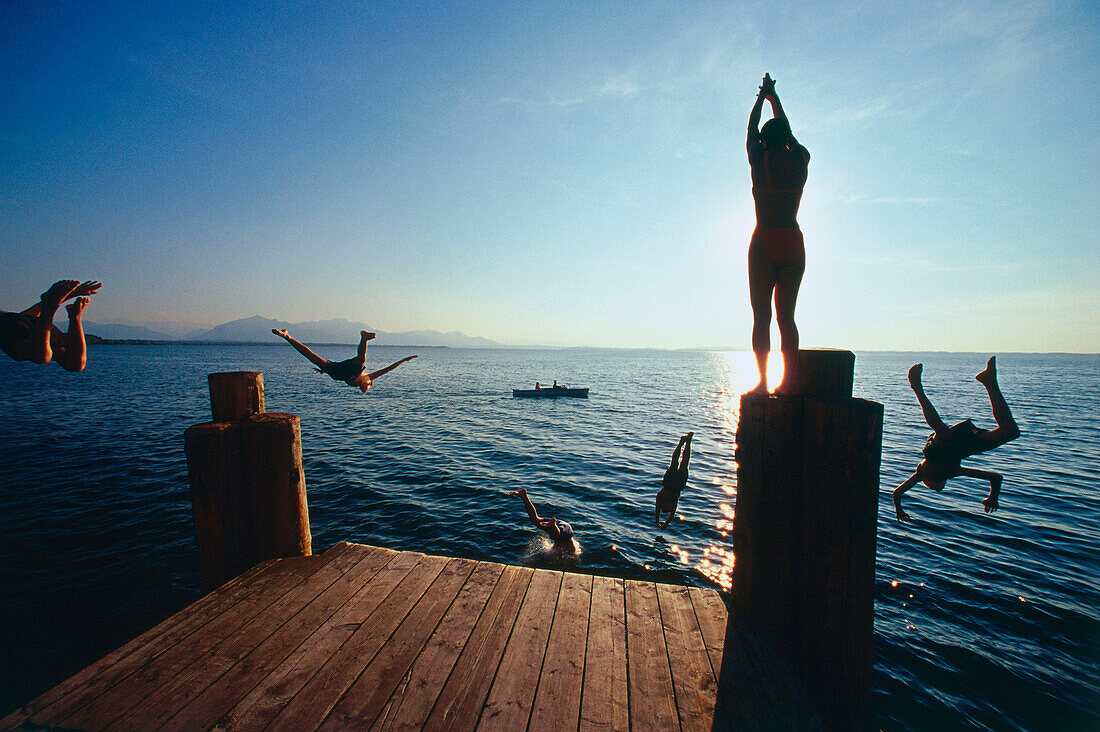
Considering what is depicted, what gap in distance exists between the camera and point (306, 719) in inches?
98.6

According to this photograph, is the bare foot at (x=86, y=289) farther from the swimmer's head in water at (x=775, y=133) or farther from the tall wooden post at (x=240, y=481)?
the swimmer's head in water at (x=775, y=133)

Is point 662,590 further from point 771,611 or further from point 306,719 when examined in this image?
point 306,719

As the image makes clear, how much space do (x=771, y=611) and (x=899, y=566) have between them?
11073 millimetres

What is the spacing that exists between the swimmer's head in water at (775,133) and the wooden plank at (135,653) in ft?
18.3

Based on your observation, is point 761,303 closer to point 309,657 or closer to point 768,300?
point 768,300

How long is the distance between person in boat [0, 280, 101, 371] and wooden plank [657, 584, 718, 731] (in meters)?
5.41

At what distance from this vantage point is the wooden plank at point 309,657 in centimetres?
253

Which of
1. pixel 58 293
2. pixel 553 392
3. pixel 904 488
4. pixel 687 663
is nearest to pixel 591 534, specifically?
pixel 904 488

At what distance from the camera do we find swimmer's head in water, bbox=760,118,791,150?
3311mm

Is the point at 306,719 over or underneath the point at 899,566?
over

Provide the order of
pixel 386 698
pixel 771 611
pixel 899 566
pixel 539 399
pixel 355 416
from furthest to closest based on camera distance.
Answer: pixel 539 399
pixel 355 416
pixel 899 566
pixel 771 611
pixel 386 698

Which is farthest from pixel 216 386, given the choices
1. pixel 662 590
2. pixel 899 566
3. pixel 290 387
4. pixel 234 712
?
pixel 290 387

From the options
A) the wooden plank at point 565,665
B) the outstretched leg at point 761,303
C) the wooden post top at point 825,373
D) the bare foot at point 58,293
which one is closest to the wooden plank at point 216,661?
the wooden plank at point 565,665

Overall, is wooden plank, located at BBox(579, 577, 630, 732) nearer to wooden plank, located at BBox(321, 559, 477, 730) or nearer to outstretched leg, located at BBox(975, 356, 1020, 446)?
wooden plank, located at BBox(321, 559, 477, 730)
